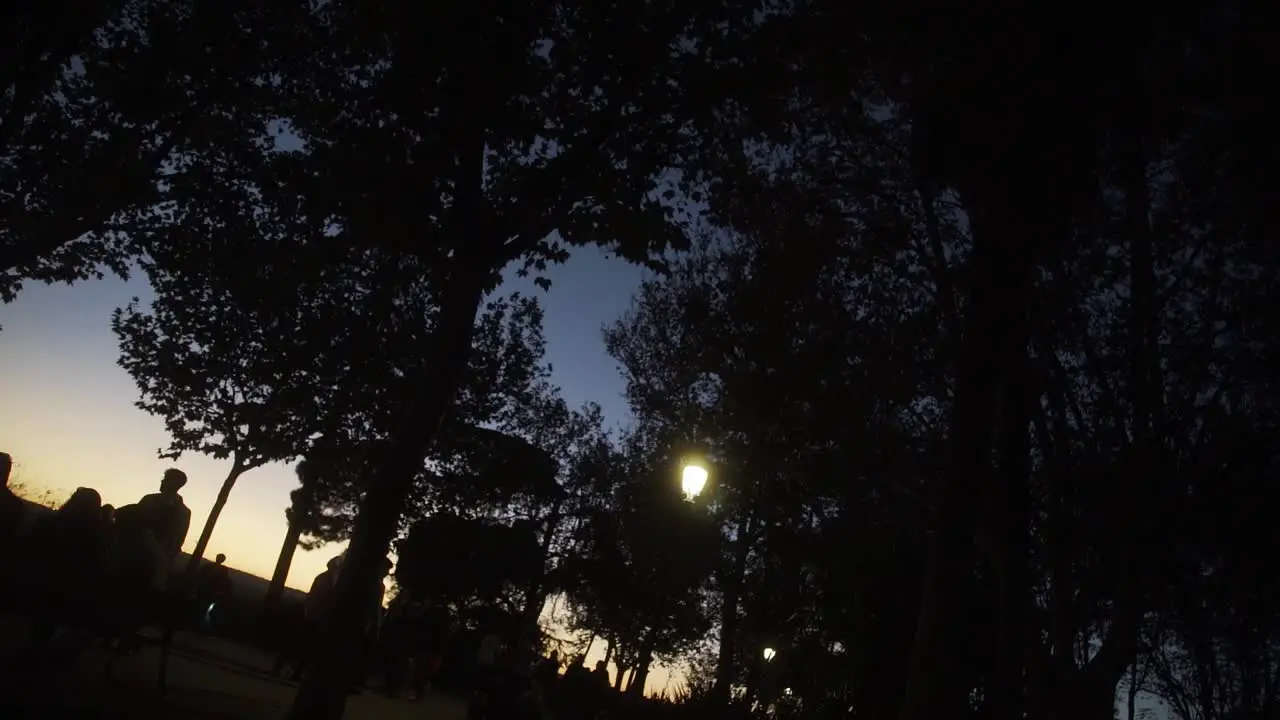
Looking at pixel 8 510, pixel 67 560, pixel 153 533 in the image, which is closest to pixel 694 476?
pixel 153 533

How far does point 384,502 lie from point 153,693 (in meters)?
2.77

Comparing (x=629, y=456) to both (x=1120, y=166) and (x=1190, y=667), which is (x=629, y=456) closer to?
(x=1120, y=166)

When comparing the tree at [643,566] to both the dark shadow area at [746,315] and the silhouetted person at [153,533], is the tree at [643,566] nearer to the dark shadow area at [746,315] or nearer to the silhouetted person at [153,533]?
the dark shadow area at [746,315]

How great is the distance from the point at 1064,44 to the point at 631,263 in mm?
6233

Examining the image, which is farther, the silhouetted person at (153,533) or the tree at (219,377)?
the tree at (219,377)

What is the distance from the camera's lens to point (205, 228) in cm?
1716

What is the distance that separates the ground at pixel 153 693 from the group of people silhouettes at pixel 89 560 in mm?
517

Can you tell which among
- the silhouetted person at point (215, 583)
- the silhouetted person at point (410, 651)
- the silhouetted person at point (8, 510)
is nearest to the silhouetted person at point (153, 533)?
the silhouetted person at point (8, 510)

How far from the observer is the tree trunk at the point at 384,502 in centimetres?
690

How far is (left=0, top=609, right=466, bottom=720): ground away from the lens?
5555 mm

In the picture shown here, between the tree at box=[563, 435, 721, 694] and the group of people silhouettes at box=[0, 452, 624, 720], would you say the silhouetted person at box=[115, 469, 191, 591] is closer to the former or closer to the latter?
the group of people silhouettes at box=[0, 452, 624, 720]

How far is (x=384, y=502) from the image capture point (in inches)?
310

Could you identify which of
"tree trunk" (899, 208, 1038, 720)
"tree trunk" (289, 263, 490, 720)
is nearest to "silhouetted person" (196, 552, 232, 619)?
"tree trunk" (289, 263, 490, 720)

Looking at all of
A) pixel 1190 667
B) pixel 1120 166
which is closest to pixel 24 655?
pixel 1120 166
